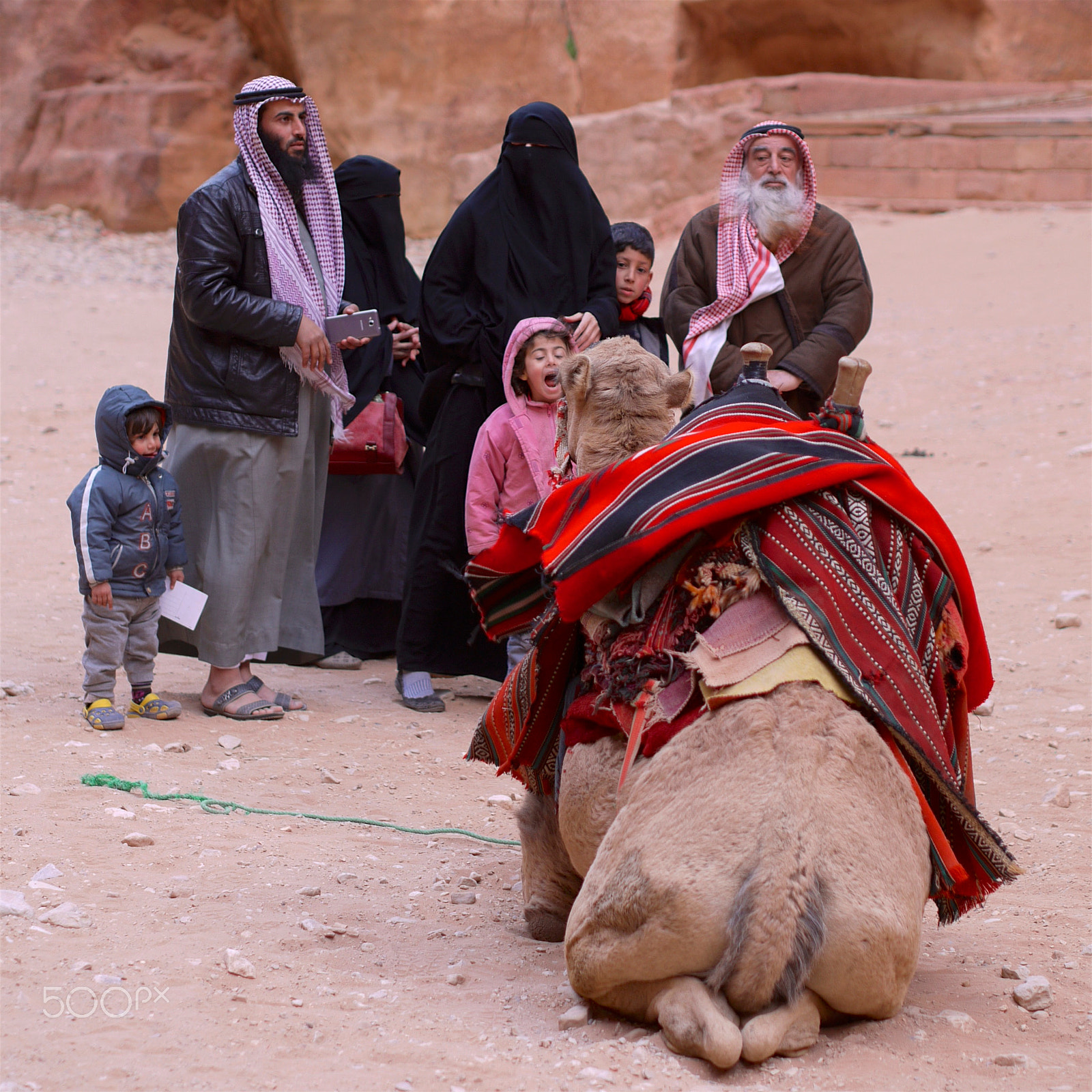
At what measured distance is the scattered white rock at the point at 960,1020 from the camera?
9.06 ft

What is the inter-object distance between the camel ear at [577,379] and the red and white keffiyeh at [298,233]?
244cm

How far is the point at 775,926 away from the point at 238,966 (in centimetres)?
129

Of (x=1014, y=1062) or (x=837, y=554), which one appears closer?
(x=1014, y=1062)

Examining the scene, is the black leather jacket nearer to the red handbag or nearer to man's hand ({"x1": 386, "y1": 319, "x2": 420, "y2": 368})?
the red handbag

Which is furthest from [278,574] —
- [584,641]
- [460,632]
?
[584,641]

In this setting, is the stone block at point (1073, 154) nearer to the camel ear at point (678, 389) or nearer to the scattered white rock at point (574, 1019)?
the camel ear at point (678, 389)

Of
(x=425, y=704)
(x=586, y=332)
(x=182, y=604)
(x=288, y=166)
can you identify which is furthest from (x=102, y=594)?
(x=586, y=332)

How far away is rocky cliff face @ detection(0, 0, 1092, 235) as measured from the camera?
20594 millimetres

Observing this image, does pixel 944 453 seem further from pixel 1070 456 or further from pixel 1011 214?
pixel 1011 214

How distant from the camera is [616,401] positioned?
10.5 feet

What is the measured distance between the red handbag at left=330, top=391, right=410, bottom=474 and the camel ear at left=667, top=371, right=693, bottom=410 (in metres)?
3.32

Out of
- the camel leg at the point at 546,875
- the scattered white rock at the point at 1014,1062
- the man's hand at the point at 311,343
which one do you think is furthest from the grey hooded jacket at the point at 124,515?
the scattered white rock at the point at 1014,1062

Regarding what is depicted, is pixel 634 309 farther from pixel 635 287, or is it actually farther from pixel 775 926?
pixel 775 926

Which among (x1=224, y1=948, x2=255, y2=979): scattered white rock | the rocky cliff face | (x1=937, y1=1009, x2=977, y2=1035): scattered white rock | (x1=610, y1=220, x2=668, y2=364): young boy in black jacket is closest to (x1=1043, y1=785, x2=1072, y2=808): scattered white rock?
(x1=937, y1=1009, x2=977, y2=1035): scattered white rock
